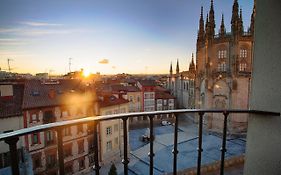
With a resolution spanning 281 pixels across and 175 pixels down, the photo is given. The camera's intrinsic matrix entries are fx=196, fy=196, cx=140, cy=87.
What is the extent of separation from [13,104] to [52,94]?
298 centimetres

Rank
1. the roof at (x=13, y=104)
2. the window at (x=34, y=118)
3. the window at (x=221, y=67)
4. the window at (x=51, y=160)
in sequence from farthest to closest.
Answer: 1. the window at (x=221, y=67)
2. the window at (x=51, y=160)
3. the window at (x=34, y=118)
4. the roof at (x=13, y=104)

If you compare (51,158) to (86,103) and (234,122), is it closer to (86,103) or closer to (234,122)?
(86,103)

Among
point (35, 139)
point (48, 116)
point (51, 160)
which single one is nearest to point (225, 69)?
point (48, 116)

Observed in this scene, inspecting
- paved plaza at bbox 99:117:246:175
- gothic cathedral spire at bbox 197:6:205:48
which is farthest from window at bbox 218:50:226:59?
paved plaza at bbox 99:117:246:175

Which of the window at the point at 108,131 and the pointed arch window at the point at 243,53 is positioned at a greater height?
the pointed arch window at the point at 243,53

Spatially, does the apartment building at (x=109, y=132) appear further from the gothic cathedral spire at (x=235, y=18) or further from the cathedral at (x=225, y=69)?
the gothic cathedral spire at (x=235, y=18)

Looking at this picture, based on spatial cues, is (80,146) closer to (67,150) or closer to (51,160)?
(67,150)

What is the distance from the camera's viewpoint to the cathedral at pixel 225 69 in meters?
29.1

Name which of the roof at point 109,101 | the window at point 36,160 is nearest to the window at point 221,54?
the roof at point 109,101

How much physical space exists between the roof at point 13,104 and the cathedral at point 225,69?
86.6 ft

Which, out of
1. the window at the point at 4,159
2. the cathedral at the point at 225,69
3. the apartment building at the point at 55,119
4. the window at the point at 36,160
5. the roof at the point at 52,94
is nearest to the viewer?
the window at the point at 4,159

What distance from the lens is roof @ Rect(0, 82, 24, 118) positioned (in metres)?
14.6

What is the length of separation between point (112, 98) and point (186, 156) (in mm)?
9859

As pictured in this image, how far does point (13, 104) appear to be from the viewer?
15445mm
